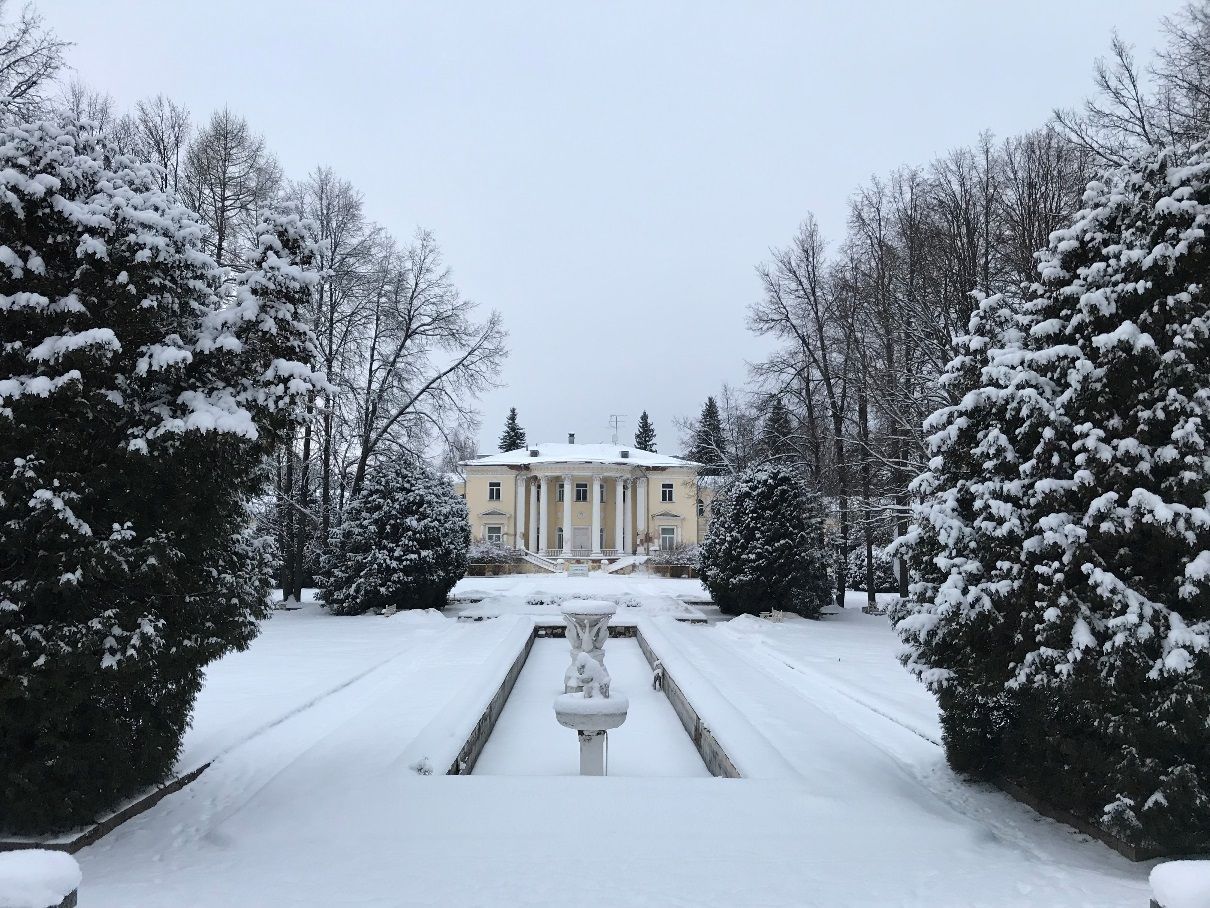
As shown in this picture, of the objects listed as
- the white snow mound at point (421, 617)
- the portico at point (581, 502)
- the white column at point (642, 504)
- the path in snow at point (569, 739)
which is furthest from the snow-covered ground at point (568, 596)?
the white column at point (642, 504)

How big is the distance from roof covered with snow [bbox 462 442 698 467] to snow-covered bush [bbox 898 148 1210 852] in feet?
143

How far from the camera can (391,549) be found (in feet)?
66.6

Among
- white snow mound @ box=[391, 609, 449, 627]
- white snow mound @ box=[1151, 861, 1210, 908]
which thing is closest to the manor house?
white snow mound @ box=[391, 609, 449, 627]

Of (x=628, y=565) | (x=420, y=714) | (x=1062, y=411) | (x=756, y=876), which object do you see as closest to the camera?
(x=756, y=876)

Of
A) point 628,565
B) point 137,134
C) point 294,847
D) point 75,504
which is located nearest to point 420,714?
point 294,847

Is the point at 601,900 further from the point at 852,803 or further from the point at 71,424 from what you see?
the point at 71,424

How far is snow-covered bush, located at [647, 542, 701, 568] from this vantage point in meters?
37.7

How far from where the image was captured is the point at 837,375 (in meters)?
23.1

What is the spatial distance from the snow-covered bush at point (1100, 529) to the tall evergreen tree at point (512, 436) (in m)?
74.8

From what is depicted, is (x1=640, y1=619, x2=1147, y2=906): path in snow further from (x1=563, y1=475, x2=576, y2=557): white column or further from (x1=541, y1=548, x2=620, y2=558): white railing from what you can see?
(x1=563, y1=475, x2=576, y2=557): white column

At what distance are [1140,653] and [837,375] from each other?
62.1 ft

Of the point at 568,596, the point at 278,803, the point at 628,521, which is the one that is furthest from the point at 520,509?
the point at 278,803

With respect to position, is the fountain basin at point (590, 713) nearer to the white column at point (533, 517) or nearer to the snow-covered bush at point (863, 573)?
the snow-covered bush at point (863, 573)

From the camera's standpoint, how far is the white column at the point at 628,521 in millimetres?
51312
